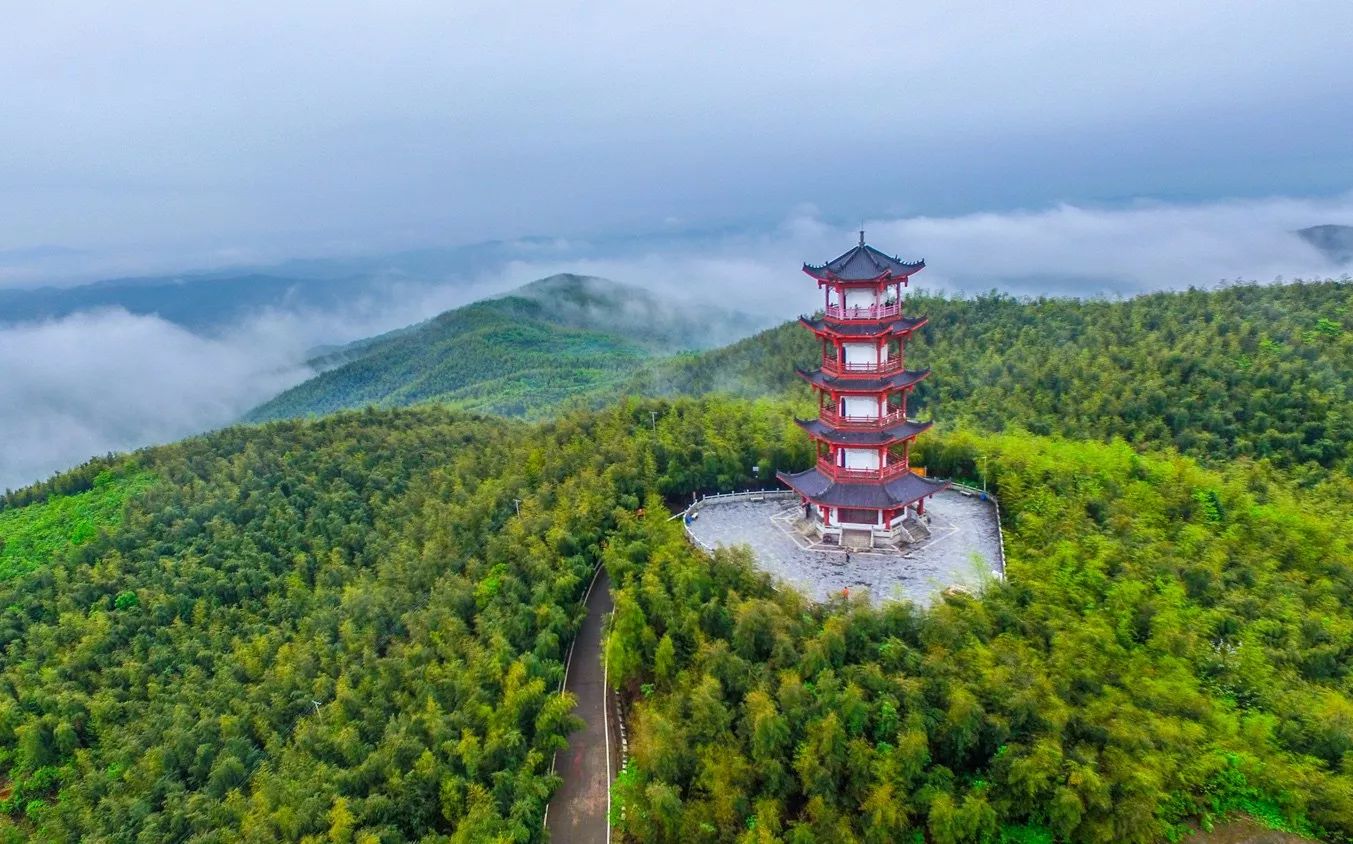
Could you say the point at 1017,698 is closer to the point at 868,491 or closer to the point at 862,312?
the point at 868,491

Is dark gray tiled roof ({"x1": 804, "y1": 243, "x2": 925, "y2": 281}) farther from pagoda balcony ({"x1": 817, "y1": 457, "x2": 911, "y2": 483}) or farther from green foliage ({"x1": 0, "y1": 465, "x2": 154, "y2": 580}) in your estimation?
green foliage ({"x1": 0, "y1": 465, "x2": 154, "y2": 580})

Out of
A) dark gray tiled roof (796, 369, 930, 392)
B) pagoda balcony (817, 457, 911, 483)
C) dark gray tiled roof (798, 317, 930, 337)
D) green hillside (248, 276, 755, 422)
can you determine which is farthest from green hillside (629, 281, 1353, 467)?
green hillside (248, 276, 755, 422)

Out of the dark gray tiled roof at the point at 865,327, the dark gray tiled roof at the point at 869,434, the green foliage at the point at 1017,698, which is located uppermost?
the dark gray tiled roof at the point at 865,327

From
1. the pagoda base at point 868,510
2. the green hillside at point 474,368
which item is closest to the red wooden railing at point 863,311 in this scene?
the pagoda base at point 868,510

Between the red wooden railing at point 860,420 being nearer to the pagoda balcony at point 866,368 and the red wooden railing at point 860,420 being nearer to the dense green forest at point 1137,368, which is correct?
the pagoda balcony at point 866,368

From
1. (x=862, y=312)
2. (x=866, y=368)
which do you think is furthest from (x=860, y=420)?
(x=862, y=312)

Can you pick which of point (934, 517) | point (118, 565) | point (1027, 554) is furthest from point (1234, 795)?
point (118, 565)

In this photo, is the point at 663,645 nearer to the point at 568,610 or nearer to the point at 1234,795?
the point at 568,610

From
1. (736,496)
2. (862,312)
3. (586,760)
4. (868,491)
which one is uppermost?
(862,312)
